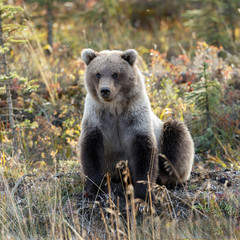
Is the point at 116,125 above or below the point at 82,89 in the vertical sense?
below

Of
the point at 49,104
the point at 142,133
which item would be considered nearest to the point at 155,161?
the point at 142,133

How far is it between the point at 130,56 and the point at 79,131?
8.12 ft

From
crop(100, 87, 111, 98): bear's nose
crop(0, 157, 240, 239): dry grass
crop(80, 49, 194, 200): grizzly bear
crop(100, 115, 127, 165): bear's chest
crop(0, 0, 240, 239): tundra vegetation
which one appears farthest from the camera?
crop(100, 115, 127, 165): bear's chest

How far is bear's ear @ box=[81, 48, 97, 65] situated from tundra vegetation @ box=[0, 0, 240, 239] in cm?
120

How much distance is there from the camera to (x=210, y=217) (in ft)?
12.8

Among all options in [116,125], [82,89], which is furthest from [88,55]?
[82,89]

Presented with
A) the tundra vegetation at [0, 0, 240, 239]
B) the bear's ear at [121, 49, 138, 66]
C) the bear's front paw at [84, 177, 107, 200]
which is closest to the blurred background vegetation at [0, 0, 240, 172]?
the tundra vegetation at [0, 0, 240, 239]

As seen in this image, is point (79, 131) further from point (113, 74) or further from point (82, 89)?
point (113, 74)

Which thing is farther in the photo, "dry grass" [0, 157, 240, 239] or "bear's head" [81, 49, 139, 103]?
"bear's head" [81, 49, 139, 103]

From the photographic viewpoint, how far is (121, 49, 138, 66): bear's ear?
4.50 m

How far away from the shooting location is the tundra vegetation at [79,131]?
391cm

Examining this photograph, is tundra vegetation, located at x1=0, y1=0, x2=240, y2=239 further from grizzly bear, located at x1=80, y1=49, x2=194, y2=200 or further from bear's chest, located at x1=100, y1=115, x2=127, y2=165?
bear's chest, located at x1=100, y1=115, x2=127, y2=165

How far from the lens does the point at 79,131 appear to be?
6715mm

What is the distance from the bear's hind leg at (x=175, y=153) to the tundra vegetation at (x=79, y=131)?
170mm
